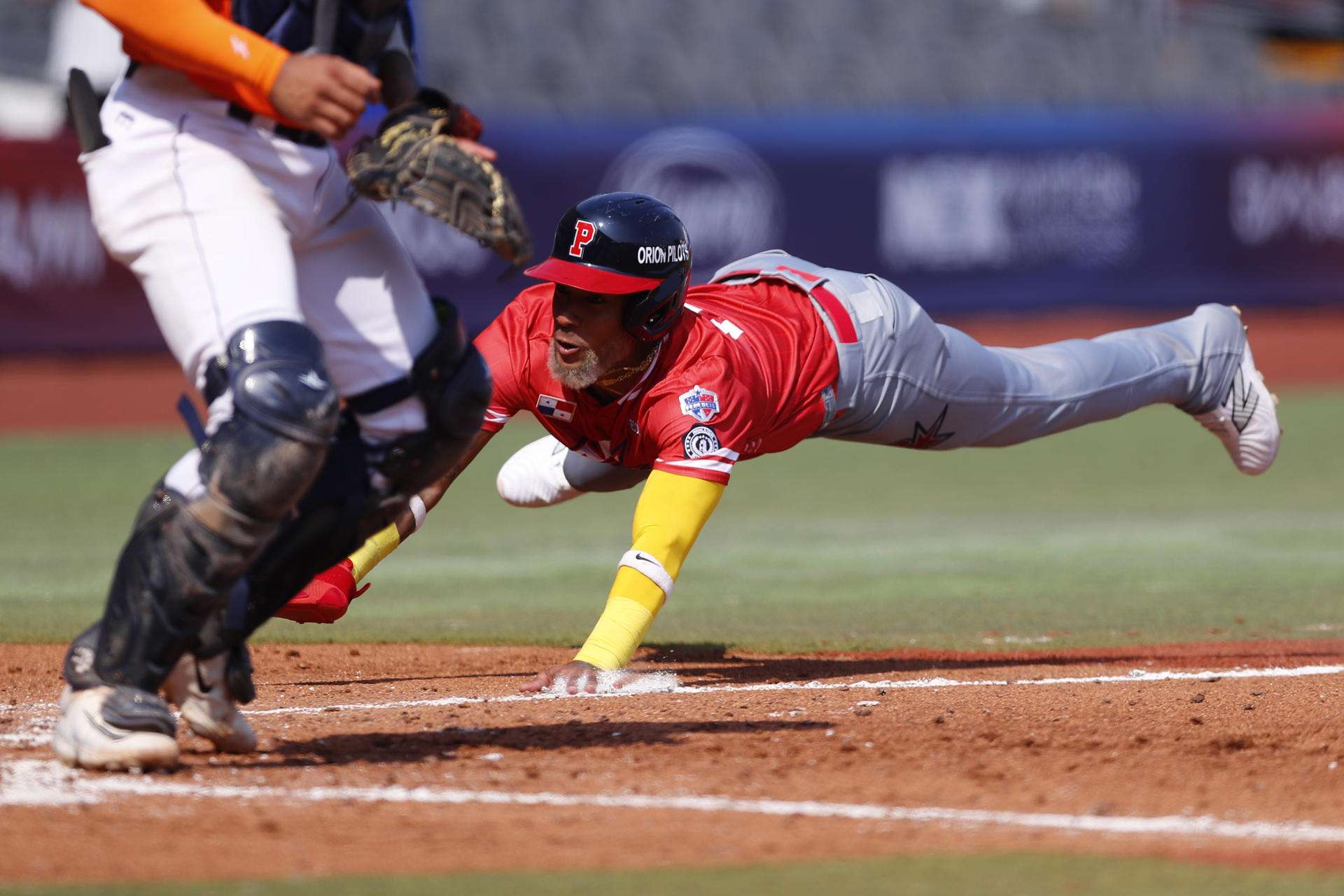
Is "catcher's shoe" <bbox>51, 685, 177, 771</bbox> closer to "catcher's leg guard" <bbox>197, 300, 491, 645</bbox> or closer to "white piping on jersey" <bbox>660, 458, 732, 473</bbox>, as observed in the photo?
"catcher's leg guard" <bbox>197, 300, 491, 645</bbox>

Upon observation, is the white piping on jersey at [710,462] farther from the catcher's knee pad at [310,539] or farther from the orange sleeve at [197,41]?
the orange sleeve at [197,41]

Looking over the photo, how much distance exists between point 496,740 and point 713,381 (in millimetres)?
1279

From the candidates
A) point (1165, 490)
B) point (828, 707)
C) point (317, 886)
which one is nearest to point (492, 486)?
point (1165, 490)

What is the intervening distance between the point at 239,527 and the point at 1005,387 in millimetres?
3078

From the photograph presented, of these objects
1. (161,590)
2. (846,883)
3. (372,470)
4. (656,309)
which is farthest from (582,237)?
(846,883)

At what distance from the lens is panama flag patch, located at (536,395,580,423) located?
5.08 meters

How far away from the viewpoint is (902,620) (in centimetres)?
664

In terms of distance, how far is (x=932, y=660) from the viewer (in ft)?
18.5

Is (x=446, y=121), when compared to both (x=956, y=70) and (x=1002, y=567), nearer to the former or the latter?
(x=1002, y=567)

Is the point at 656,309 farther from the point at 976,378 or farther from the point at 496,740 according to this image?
the point at 496,740

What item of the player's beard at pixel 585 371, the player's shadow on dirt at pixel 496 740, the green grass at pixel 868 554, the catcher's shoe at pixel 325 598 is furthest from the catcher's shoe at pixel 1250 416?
the catcher's shoe at pixel 325 598

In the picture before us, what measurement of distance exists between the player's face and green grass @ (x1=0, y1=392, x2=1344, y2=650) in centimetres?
148

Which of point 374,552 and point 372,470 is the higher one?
point 372,470

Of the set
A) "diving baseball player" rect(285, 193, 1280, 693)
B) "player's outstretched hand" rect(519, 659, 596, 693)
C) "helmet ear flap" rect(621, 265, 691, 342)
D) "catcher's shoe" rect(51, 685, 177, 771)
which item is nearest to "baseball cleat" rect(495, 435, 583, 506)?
"diving baseball player" rect(285, 193, 1280, 693)
